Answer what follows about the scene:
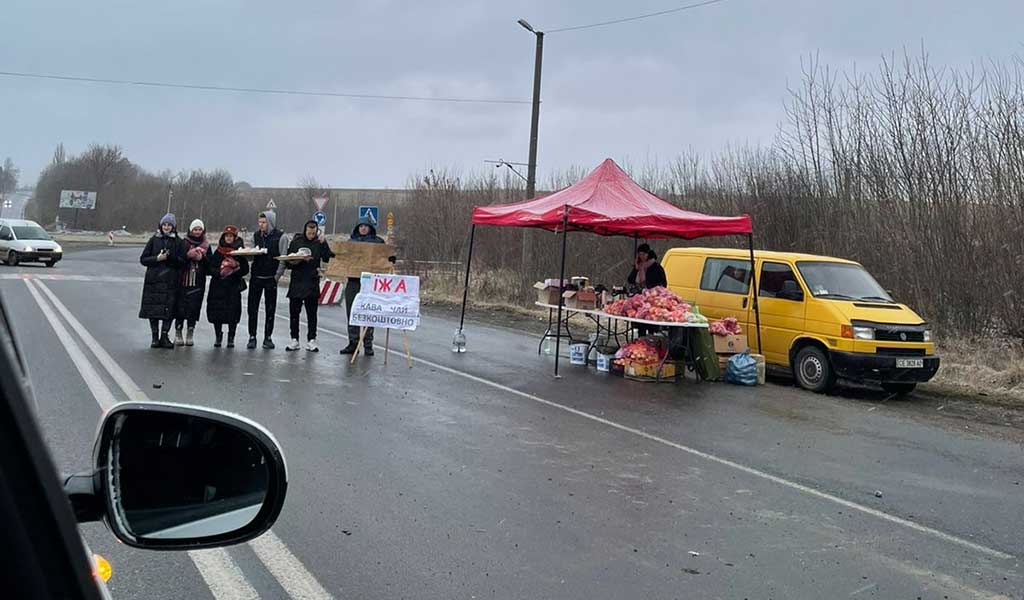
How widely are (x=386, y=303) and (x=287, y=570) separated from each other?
8310 mm

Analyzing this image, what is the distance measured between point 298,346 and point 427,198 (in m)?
19.4

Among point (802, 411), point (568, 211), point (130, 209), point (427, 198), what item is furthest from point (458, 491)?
point (130, 209)

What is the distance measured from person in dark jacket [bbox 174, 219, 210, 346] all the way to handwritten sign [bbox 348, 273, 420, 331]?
2224 millimetres

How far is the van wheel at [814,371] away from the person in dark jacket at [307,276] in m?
7.11

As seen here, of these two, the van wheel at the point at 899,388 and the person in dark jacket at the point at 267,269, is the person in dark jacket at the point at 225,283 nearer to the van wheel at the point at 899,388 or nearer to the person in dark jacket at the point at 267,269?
the person in dark jacket at the point at 267,269

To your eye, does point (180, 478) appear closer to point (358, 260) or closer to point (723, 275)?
point (358, 260)

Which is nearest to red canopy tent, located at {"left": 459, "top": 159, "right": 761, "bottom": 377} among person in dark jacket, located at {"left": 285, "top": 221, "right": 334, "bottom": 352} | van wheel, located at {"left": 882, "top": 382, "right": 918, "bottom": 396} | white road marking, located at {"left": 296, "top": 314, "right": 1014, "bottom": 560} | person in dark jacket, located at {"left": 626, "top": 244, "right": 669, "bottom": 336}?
person in dark jacket, located at {"left": 626, "top": 244, "right": 669, "bottom": 336}

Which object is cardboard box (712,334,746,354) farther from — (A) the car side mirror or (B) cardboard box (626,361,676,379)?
(A) the car side mirror

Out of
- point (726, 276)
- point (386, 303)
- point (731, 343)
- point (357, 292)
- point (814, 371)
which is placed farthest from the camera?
point (726, 276)

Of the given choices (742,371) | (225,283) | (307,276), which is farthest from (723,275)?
(225,283)

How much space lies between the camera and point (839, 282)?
41.8 ft

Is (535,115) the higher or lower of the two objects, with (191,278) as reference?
higher

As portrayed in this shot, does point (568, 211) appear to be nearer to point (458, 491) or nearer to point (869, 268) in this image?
point (458, 491)

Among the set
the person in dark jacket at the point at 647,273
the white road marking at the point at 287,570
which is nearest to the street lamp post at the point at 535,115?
the person in dark jacket at the point at 647,273
